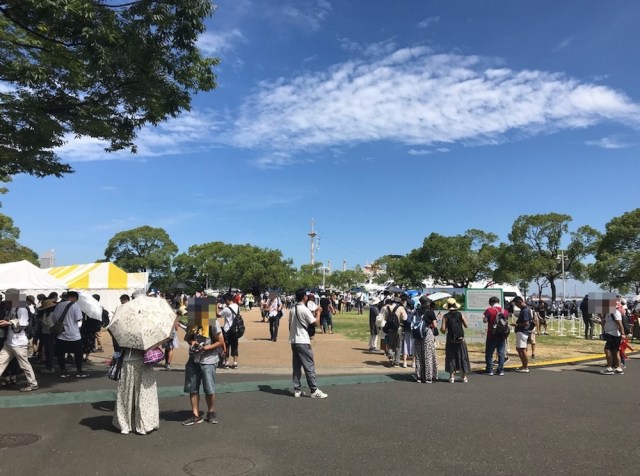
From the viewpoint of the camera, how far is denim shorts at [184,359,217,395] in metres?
6.61

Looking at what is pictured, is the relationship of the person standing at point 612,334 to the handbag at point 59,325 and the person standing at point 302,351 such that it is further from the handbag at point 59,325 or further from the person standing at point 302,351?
the handbag at point 59,325

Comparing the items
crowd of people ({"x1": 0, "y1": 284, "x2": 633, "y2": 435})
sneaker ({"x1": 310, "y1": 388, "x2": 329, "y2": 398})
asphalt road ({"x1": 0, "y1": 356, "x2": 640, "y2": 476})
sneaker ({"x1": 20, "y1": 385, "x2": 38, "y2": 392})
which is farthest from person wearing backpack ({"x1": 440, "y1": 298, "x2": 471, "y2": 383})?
sneaker ({"x1": 20, "y1": 385, "x2": 38, "y2": 392})

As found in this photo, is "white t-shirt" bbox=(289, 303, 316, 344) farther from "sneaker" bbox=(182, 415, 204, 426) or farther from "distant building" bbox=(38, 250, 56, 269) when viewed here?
"distant building" bbox=(38, 250, 56, 269)

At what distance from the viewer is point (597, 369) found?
485 inches

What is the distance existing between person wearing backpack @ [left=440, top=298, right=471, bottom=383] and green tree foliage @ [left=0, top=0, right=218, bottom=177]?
656 centimetres

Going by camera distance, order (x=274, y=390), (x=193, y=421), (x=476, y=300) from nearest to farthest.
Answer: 1. (x=193, y=421)
2. (x=274, y=390)
3. (x=476, y=300)

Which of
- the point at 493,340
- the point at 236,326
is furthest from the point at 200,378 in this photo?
the point at 493,340

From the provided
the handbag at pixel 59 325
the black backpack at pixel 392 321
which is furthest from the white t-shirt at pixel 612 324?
the handbag at pixel 59 325

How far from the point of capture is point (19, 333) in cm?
850

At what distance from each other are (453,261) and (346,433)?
202 ft

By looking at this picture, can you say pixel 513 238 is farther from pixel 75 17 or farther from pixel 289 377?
pixel 75 17

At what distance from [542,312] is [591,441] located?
18.4 metres

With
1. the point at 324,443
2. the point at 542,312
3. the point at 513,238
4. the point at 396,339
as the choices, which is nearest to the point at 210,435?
the point at 324,443

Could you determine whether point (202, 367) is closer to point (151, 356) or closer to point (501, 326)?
point (151, 356)
